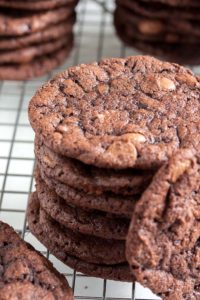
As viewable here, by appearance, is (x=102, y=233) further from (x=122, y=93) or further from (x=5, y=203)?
(x=5, y=203)

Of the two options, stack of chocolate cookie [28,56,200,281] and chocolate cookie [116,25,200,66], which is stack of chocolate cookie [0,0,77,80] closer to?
chocolate cookie [116,25,200,66]

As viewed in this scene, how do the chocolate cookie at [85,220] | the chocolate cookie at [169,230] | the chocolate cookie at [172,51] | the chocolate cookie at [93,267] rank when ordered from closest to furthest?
the chocolate cookie at [169,230] → the chocolate cookie at [85,220] → the chocolate cookie at [93,267] → the chocolate cookie at [172,51]

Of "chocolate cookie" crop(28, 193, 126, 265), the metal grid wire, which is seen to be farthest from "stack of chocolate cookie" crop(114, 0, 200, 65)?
"chocolate cookie" crop(28, 193, 126, 265)

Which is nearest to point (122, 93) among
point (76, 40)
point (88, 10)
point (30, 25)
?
point (30, 25)

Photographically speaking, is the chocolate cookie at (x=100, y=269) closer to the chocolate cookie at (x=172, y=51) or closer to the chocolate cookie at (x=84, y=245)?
the chocolate cookie at (x=84, y=245)

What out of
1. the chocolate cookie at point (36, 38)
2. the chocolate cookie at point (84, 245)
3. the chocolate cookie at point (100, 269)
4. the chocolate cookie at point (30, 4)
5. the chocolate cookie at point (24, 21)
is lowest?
the chocolate cookie at point (100, 269)

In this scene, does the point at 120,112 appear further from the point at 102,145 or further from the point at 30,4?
the point at 30,4

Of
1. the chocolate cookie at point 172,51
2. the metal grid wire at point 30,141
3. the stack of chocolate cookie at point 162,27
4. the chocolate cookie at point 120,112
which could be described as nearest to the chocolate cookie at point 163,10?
the stack of chocolate cookie at point 162,27
